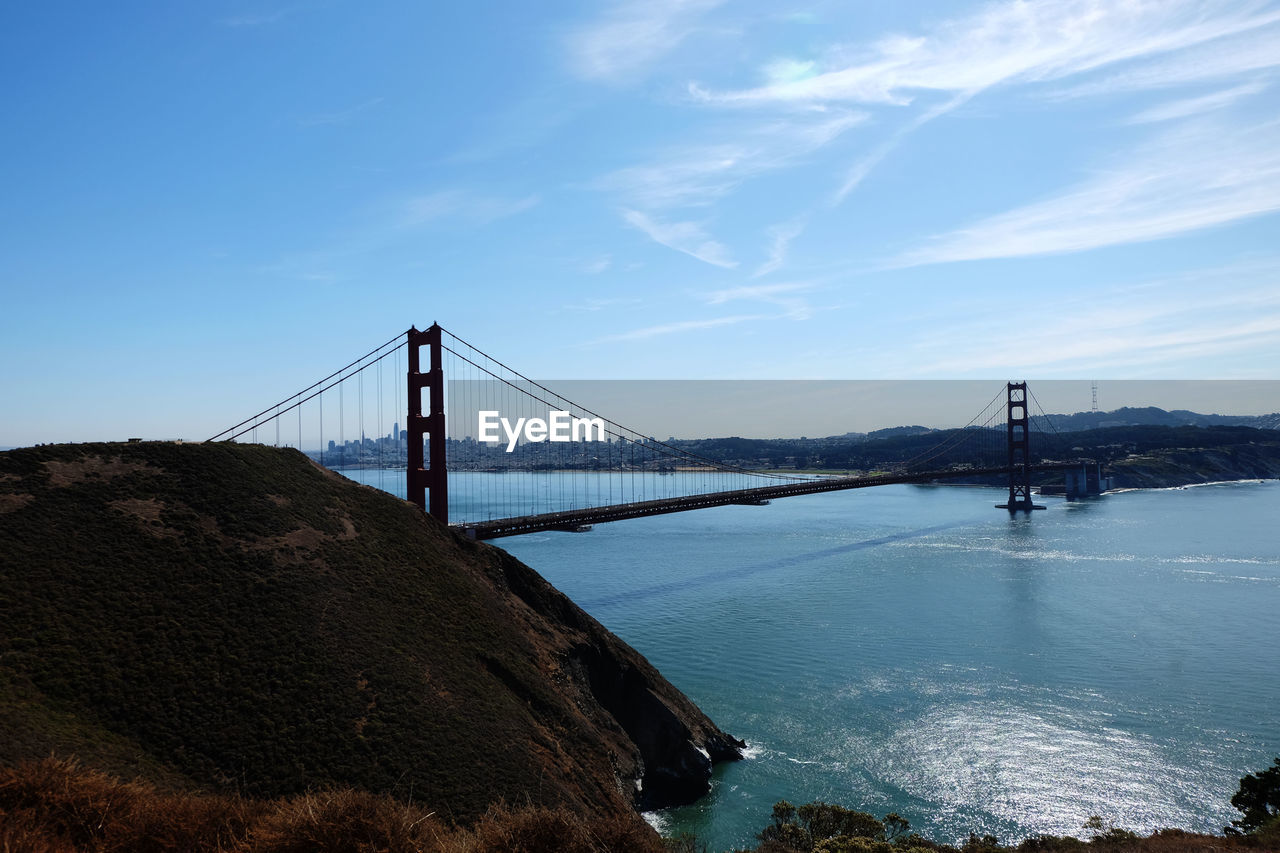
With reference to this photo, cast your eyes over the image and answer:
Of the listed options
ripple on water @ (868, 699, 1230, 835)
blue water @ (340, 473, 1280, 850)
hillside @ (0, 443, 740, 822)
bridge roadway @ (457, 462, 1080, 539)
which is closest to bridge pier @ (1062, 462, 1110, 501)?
blue water @ (340, 473, 1280, 850)

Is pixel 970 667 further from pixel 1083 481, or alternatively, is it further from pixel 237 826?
pixel 1083 481

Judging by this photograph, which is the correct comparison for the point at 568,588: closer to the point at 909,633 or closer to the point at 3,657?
the point at 909,633

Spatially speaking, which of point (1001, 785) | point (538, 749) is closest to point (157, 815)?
point (538, 749)

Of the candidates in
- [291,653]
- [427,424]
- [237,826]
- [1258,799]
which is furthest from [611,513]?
[237,826]

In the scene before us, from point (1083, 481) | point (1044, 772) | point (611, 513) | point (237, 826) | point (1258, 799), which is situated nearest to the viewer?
point (237, 826)

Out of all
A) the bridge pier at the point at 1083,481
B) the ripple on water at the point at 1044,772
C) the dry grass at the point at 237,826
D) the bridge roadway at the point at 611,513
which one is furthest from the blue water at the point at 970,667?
the bridge pier at the point at 1083,481

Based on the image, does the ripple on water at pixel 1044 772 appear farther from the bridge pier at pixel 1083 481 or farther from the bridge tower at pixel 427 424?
the bridge pier at pixel 1083 481

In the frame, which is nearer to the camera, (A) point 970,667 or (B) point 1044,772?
(B) point 1044,772
